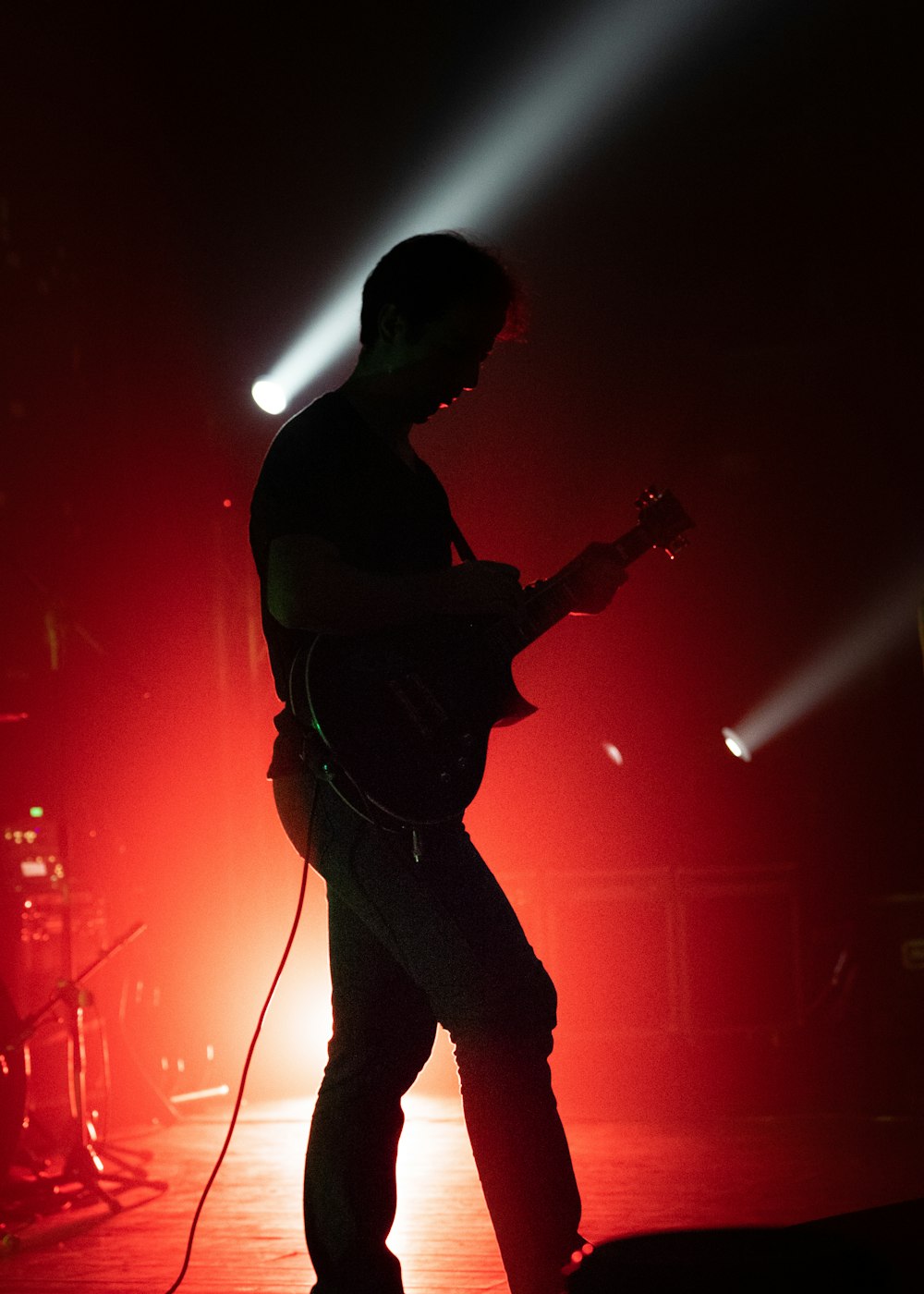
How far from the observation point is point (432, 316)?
1980mm

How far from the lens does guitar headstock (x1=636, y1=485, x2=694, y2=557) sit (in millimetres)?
2441

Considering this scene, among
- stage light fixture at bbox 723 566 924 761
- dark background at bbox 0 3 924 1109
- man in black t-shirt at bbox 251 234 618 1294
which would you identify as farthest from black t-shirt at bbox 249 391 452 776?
stage light fixture at bbox 723 566 924 761

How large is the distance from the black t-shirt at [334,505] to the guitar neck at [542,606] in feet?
0.46

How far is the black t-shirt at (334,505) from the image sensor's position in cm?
190

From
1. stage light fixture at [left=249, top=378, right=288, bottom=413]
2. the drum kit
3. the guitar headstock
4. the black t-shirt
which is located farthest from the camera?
stage light fixture at [left=249, top=378, right=288, bottom=413]

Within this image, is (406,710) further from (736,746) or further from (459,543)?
(736,746)

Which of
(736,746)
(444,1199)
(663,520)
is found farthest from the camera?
(736,746)

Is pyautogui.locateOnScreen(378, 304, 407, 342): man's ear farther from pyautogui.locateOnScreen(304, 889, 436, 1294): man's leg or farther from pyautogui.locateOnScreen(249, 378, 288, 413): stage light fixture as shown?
pyautogui.locateOnScreen(249, 378, 288, 413): stage light fixture

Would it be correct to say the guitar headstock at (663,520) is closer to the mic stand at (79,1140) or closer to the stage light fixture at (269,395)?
the mic stand at (79,1140)

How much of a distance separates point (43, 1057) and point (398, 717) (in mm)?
3621

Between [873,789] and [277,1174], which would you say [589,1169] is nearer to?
[277,1174]

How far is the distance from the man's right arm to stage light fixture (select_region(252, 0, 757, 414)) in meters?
4.28

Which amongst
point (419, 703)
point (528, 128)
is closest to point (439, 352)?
point (419, 703)

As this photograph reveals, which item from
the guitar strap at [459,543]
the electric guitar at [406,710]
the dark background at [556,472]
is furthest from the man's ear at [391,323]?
the dark background at [556,472]
